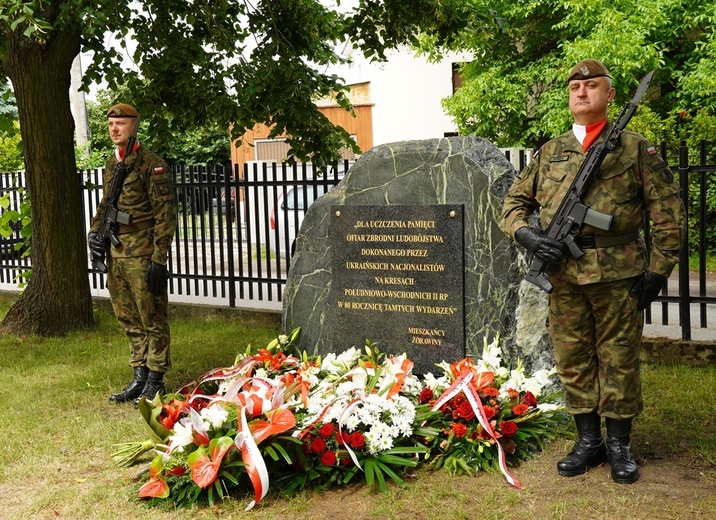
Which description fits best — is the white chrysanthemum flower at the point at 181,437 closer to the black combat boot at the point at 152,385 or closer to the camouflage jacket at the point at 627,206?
the black combat boot at the point at 152,385

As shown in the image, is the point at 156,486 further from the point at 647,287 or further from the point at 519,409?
the point at 647,287

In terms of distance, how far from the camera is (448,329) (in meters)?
5.71

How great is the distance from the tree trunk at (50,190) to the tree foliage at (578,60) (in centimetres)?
744

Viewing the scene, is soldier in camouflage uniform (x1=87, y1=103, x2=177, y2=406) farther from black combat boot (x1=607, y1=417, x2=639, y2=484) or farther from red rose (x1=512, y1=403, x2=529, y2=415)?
black combat boot (x1=607, y1=417, x2=639, y2=484)

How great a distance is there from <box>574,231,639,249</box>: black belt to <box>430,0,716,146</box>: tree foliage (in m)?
10.5

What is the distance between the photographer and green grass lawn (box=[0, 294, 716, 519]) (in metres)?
4.27

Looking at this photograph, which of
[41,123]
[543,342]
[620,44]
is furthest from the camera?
[620,44]

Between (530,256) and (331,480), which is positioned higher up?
(530,256)

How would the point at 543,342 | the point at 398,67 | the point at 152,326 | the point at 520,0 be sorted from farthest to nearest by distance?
the point at 398,67 → the point at 520,0 → the point at 152,326 → the point at 543,342

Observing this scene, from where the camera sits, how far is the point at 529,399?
16.5ft

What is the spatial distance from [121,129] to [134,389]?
1995 millimetres

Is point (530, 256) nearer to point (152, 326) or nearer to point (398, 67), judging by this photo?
point (152, 326)

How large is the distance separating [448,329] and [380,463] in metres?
1.31

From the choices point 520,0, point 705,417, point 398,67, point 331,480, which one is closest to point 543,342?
point 705,417
